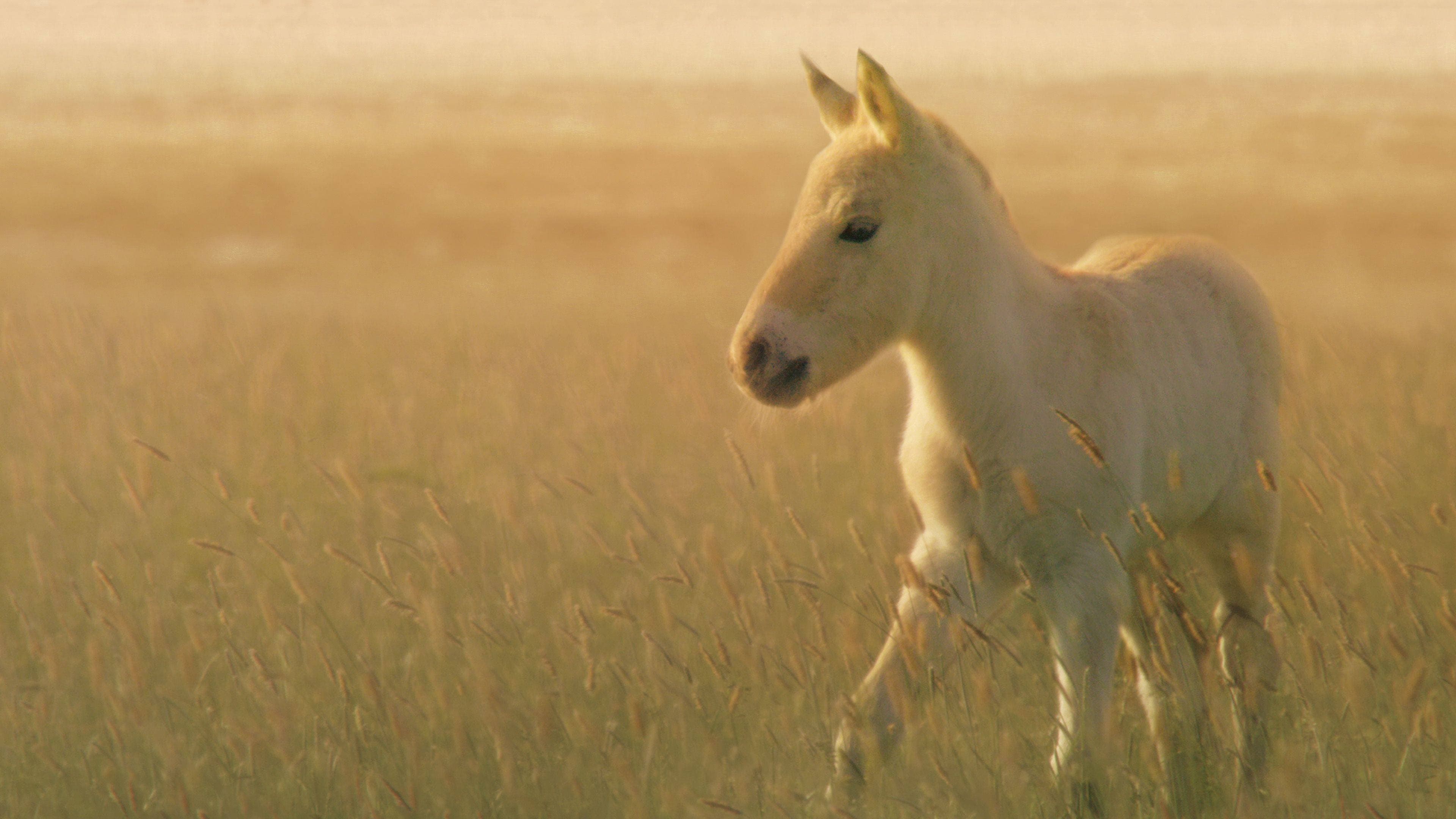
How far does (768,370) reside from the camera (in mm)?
2703

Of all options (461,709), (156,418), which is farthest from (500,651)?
(156,418)

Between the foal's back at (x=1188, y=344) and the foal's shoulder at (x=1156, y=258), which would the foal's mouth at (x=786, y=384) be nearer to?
the foal's back at (x=1188, y=344)

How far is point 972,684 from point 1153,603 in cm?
84

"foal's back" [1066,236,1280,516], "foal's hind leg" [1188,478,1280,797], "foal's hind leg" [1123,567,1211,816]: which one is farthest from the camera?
"foal's hind leg" [1188,478,1280,797]

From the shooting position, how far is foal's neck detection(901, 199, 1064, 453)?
2.92 meters

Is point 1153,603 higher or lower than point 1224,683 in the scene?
higher

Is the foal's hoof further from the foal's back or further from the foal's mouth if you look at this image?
the foal's back

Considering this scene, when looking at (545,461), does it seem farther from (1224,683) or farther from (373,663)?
(1224,683)

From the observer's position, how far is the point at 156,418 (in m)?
6.58

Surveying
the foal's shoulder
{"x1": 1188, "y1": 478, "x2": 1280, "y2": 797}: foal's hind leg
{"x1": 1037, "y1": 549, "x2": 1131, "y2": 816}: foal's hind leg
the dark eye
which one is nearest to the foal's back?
the foal's shoulder

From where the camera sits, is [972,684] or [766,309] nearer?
[766,309]

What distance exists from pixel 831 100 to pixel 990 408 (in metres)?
0.92

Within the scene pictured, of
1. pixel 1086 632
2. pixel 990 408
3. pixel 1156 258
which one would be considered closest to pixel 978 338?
pixel 990 408

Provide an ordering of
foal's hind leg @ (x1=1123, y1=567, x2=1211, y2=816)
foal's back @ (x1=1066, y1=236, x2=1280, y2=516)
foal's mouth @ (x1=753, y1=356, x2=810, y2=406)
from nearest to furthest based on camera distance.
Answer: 1. foal's hind leg @ (x1=1123, y1=567, x2=1211, y2=816)
2. foal's mouth @ (x1=753, y1=356, x2=810, y2=406)
3. foal's back @ (x1=1066, y1=236, x2=1280, y2=516)
